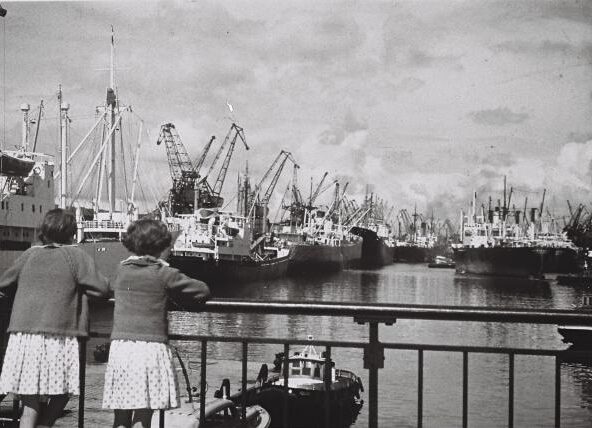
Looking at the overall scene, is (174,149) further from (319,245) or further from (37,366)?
(319,245)

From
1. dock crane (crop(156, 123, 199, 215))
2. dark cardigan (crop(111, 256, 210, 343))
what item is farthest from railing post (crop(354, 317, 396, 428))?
dock crane (crop(156, 123, 199, 215))

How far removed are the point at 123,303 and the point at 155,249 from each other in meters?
0.21

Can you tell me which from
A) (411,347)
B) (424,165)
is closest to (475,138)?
(424,165)

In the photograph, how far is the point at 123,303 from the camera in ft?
8.03

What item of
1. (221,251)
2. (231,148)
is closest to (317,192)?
(231,148)

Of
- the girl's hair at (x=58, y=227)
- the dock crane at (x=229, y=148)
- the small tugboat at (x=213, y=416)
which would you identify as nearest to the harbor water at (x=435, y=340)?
the small tugboat at (x=213, y=416)

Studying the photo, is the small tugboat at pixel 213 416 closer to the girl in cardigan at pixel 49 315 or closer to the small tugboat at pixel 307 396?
the small tugboat at pixel 307 396

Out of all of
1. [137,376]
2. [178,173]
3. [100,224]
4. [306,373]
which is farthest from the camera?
[306,373]

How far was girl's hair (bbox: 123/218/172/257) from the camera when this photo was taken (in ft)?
8.00

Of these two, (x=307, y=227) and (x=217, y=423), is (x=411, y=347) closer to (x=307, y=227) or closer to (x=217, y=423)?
(x=217, y=423)

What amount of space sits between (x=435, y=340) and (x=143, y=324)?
15.1 meters

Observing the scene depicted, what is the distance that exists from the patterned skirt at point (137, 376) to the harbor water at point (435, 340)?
26.8 feet

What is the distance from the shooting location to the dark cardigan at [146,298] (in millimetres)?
2424

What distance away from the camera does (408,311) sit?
249 centimetres
